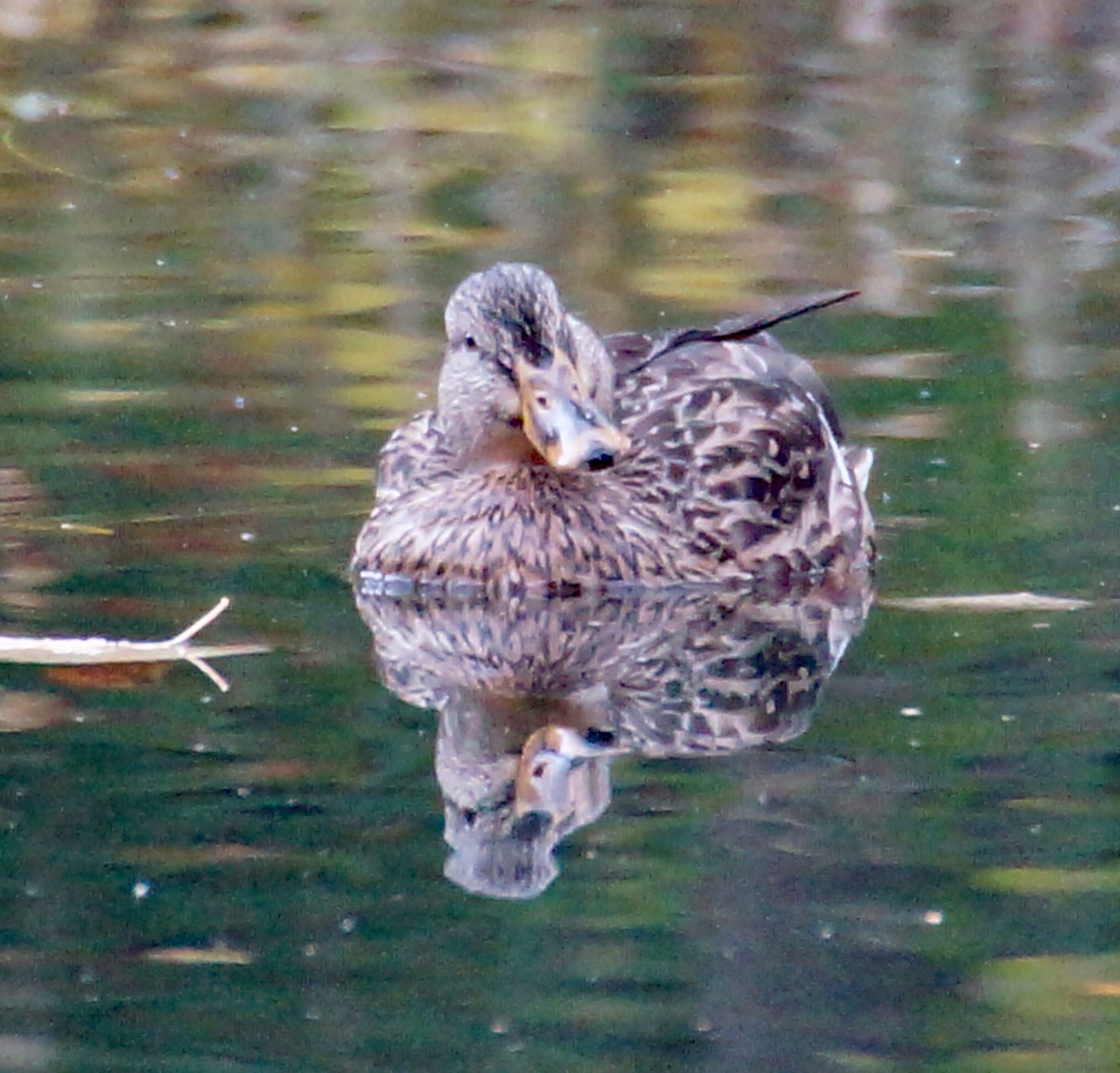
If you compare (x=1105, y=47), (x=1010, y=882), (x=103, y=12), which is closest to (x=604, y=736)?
(x=1010, y=882)

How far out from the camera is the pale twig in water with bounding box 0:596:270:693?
6887 millimetres

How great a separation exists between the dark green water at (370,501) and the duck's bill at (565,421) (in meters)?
0.68

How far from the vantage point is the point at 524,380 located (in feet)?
25.5

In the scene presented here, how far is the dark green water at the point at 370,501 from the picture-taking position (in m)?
4.91

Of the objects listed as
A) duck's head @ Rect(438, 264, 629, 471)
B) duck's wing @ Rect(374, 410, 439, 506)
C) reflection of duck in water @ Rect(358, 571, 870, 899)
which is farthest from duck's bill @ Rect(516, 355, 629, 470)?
duck's wing @ Rect(374, 410, 439, 506)

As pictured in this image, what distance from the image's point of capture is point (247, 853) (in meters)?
5.58

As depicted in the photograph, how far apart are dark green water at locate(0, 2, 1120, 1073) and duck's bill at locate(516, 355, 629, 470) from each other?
2.23 ft

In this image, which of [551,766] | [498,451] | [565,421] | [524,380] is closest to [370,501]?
A: [498,451]

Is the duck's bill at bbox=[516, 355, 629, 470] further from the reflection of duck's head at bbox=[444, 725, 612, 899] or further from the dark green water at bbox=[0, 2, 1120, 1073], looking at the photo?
the reflection of duck's head at bbox=[444, 725, 612, 899]

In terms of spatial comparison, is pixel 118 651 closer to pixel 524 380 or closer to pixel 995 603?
pixel 524 380

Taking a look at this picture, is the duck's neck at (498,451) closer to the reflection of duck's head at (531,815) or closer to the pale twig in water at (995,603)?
the pale twig in water at (995,603)

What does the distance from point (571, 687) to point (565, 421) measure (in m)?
0.97

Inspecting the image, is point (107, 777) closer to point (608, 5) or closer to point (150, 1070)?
point (150, 1070)

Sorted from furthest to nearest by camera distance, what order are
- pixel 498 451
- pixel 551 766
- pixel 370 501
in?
pixel 370 501, pixel 498 451, pixel 551 766
